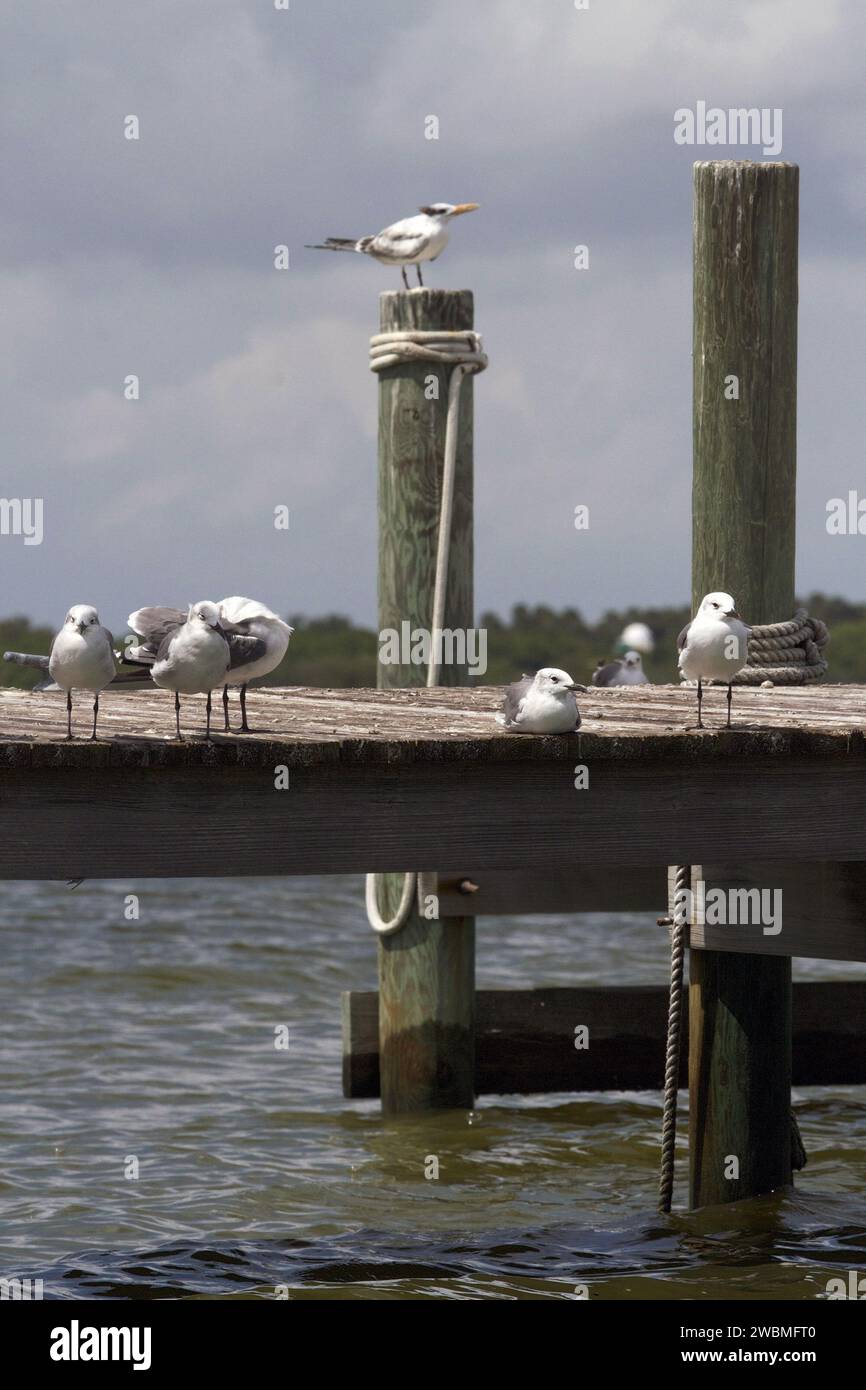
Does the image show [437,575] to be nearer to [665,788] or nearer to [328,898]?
[665,788]

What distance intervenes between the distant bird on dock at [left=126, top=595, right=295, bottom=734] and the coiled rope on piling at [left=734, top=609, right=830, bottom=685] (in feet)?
7.85

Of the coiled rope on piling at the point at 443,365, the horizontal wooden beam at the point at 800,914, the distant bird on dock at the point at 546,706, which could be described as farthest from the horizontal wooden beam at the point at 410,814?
the coiled rope on piling at the point at 443,365

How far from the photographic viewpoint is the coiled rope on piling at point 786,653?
7.85 metres

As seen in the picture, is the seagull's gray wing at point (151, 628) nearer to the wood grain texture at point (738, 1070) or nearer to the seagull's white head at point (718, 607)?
the seagull's white head at point (718, 607)

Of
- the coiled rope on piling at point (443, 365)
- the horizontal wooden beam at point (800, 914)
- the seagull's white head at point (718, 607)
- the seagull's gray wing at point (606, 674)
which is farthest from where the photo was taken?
the seagull's gray wing at point (606, 674)

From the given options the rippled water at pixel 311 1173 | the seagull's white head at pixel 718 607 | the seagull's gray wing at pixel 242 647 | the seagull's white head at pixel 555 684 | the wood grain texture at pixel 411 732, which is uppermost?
the seagull's white head at pixel 718 607

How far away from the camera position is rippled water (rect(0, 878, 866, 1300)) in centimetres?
773

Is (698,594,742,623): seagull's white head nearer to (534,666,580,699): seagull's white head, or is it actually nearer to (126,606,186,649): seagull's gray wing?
(534,666,580,699): seagull's white head

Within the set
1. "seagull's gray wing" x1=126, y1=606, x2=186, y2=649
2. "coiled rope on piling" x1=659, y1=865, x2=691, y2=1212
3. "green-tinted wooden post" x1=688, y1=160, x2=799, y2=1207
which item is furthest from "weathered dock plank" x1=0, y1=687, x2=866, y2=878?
"green-tinted wooden post" x1=688, y1=160, x2=799, y2=1207

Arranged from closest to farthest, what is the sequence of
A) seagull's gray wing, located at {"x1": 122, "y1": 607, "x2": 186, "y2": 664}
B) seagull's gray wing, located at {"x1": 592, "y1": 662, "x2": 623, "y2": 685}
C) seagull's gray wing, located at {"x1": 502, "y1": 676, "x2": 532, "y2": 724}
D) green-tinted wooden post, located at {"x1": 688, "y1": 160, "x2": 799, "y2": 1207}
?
seagull's gray wing, located at {"x1": 122, "y1": 607, "x2": 186, "y2": 664}
seagull's gray wing, located at {"x1": 502, "y1": 676, "x2": 532, "y2": 724}
green-tinted wooden post, located at {"x1": 688, "y1": 160, "x2": 799, "y2": 1207}
seagull's gray wing, located at {"x1": 592, "y1": 662, "x2": 623, "y2": 685}

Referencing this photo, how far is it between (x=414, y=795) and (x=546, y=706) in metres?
0.50

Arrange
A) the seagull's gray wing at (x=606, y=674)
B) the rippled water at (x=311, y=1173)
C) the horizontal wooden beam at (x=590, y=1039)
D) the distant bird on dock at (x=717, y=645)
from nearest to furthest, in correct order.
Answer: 1. the distant bird on dock at (x=717, y=645)
2. the rippled water at (x=311, y=1173)
3. the horizontal wooden beam at (x=590, y=1039)
4. the seagull's gray wing at (x=606, y=674)

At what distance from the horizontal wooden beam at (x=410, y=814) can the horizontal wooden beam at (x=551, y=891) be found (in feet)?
10.5

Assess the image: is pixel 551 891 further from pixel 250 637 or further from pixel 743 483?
pixel 250 637
